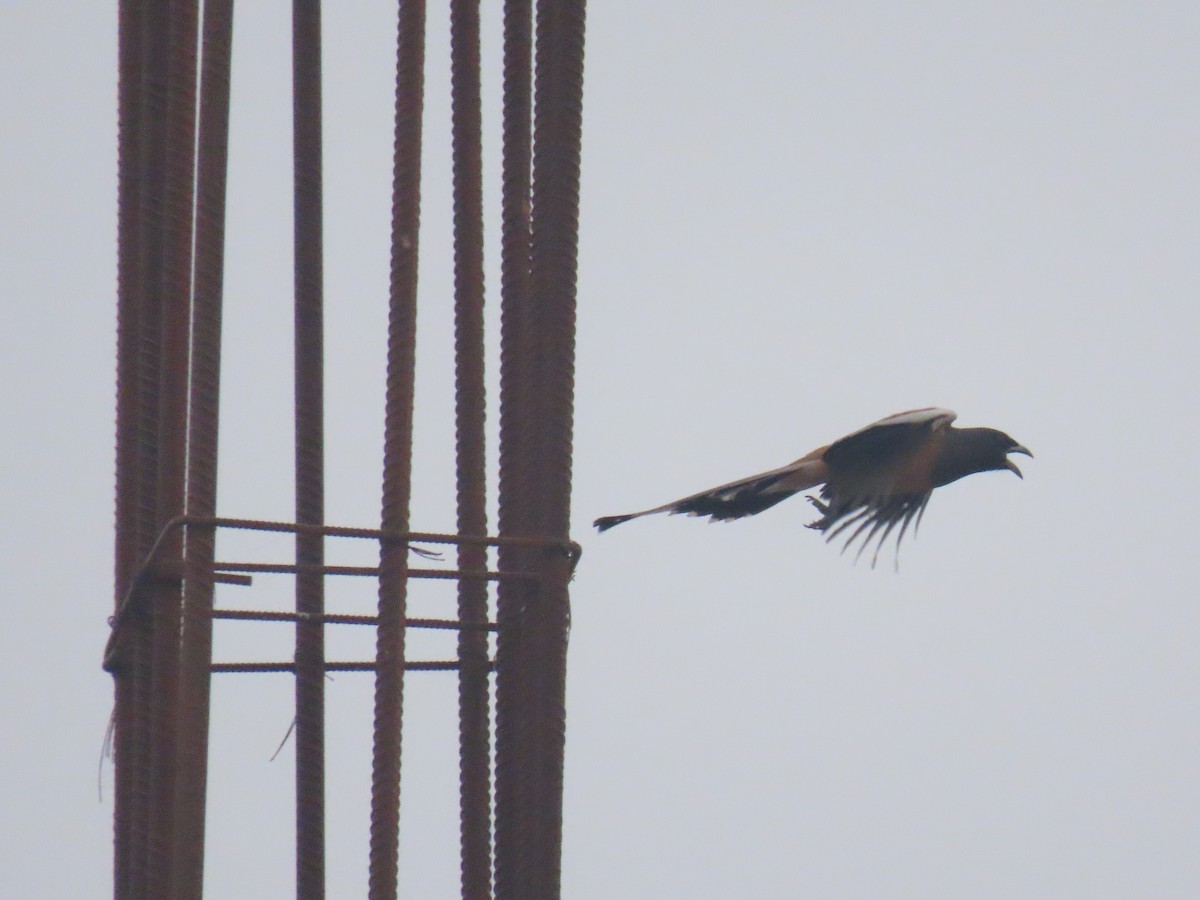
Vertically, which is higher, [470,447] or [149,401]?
[149,401]

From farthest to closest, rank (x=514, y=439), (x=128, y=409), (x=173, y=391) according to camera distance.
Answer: (x=128, y=409) → (x=514, y=439) → (x=173, y=391)

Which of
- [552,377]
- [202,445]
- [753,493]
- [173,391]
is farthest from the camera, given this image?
[753,493]

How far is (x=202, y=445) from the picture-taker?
5.65 m

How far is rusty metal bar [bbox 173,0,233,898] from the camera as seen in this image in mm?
5438

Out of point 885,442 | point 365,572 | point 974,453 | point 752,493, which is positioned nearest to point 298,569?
point 365,572

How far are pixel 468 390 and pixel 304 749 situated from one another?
149 centimetres

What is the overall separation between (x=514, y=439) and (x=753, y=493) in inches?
129

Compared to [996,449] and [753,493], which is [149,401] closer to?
[753,493]

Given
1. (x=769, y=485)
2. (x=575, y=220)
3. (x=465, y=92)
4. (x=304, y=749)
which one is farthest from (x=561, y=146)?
(x=769, y=485)

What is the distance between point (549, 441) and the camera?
6.09 m

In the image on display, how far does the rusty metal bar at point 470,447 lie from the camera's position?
252 inches

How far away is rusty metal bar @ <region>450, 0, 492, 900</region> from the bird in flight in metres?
2.50

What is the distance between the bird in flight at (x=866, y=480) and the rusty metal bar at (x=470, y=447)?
2502 millimetres

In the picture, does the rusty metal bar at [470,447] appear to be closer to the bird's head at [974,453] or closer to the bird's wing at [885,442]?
the bird's wing at [885,442]
